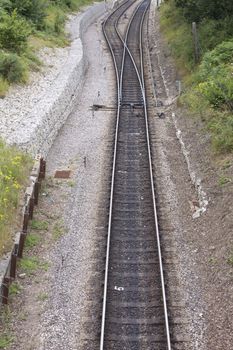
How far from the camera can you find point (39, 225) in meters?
16.3

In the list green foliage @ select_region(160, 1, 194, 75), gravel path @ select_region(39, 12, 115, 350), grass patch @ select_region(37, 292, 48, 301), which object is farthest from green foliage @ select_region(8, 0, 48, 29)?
grass patch @ select_region(37, 292, 48, 301)

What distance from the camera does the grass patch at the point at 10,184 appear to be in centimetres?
1459

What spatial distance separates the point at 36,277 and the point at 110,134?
38.2 feet

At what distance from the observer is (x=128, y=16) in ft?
190

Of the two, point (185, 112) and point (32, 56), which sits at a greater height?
→ point (32, 56)

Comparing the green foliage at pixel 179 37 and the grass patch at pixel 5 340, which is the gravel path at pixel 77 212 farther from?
the green foliage at pixel 179 37

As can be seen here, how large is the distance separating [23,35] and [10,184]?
51.9ft

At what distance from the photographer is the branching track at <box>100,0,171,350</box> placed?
1161 cm

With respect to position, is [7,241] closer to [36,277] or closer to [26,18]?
[36,277]

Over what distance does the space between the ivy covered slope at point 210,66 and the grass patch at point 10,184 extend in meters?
7.45

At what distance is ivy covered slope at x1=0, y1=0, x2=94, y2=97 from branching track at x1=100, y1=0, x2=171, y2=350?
19.7 feet

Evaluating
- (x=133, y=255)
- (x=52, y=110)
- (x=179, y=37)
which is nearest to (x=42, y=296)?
(x=133, y=255)

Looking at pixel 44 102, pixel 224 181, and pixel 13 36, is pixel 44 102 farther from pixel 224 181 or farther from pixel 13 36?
pixel 224 181

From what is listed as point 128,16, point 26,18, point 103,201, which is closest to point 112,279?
point 103,201
